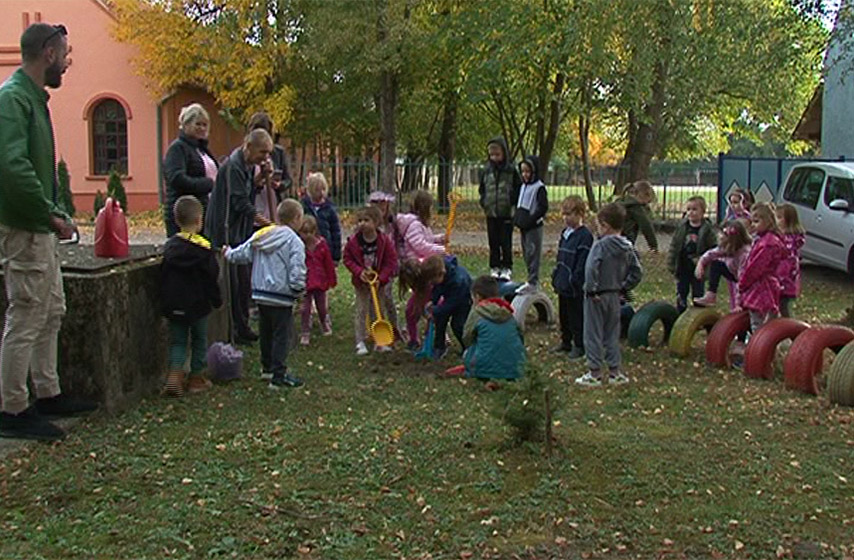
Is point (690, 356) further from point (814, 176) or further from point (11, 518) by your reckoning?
point (814, 176)

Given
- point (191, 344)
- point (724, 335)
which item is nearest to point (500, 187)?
point (724, 335)

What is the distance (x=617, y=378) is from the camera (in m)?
7.69

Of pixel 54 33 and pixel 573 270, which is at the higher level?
pixel 54 33

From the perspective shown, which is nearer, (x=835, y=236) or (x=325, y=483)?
(x=325, y=483)

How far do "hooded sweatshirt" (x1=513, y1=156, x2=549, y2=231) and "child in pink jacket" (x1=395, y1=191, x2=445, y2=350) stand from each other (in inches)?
98.1

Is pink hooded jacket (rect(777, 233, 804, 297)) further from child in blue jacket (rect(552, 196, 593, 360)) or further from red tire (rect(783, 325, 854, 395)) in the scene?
child in blue jacket (rect(552, 196, 593, 360))

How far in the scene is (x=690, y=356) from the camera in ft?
29.1

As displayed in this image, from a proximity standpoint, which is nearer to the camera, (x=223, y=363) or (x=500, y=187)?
(x=223, y=363)

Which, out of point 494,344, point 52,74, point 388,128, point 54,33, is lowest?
point 494,344

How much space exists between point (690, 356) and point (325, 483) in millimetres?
4857

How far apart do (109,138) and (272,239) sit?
25.5 metres

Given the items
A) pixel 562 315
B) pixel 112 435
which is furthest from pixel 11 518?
pixel 562 315

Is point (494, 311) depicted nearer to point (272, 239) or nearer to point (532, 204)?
point (272, 239)

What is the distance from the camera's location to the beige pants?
5.42 metres
